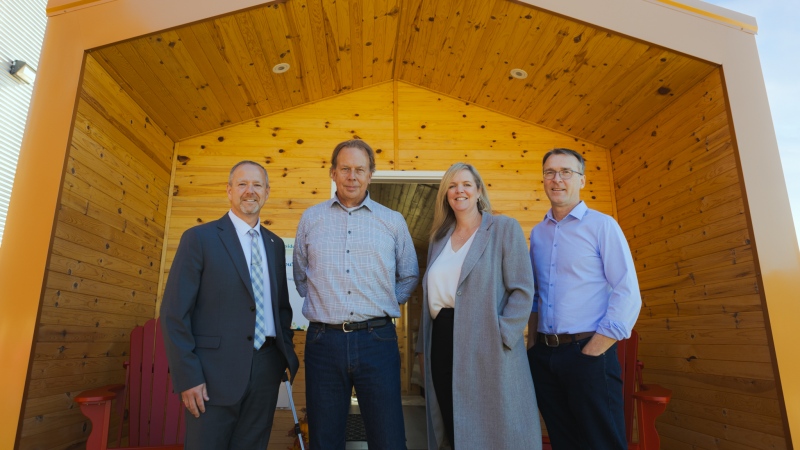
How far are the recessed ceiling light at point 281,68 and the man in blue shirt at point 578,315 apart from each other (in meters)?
2.31

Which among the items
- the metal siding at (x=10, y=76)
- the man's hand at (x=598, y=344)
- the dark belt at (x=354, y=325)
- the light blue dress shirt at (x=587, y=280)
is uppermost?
the metal siding at (x=10, y=76)

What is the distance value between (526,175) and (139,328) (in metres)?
3.09

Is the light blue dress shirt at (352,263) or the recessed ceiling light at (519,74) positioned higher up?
the recessed ceiling light at (519,74)

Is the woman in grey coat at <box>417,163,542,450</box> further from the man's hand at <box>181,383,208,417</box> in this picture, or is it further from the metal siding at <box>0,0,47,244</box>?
the metal siding at <box>0,0,47,244</box>

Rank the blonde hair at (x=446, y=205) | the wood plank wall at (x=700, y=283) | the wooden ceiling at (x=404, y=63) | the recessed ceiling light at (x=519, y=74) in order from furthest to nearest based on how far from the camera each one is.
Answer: the recessed ceiling light at (x=519, y=74) → the wooden ceiling at (x=404, y=63) → the wood plank wall at (x=700, y=283) → the blonde hair at (x=446, y=205)

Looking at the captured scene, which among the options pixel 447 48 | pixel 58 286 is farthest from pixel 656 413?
pixel 58 286

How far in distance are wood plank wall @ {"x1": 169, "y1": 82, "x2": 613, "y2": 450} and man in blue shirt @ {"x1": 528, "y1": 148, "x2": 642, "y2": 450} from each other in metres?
2.02

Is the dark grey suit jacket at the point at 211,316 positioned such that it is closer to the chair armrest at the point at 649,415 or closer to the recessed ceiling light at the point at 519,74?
the chair armrest at the point at 649,415

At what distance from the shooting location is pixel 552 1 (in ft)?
10.1

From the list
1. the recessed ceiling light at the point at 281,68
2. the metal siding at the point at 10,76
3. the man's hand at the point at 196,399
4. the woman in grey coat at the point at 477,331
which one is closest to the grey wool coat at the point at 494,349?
the woman in grey coat at the point at 477,331

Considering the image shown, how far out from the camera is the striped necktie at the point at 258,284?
1917 mm

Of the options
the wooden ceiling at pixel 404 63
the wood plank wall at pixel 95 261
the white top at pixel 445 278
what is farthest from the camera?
the wooden ceiling at pixel 404 63

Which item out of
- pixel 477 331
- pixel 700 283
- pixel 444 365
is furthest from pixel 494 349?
pixel 700 283

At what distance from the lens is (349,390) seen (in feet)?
6.34
